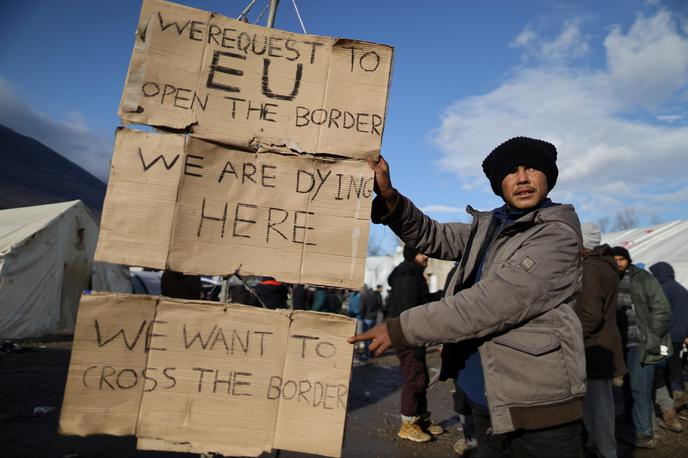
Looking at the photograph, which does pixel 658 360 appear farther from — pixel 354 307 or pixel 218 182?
pixel 354 307

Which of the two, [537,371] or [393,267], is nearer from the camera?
[537,371]

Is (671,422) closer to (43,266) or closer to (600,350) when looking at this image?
(600,350)

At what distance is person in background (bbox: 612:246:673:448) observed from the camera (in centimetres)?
505

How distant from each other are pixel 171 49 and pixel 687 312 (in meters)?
7.26

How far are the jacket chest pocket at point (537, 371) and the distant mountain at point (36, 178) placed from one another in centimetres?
4374

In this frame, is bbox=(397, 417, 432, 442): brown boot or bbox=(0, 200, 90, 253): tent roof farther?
bbox=(0, 200, 90, 253): tent roof

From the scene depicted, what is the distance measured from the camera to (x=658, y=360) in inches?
199

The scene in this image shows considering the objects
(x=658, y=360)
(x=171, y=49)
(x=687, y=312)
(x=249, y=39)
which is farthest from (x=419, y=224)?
(x=687, y=312)

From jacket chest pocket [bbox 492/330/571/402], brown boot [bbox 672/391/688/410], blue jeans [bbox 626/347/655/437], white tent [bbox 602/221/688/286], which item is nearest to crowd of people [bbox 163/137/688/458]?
jacket chest pocket [bbox 492/330/571/402]

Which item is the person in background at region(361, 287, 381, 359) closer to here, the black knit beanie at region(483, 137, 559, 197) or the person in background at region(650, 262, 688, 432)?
the person in background at region(650, 262, 688, 432)

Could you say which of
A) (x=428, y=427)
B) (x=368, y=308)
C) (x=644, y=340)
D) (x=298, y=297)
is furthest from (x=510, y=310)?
(x=368, y=308)

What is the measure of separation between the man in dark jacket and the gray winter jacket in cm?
224

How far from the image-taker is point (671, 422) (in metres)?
5.67

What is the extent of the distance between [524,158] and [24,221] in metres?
12.6
